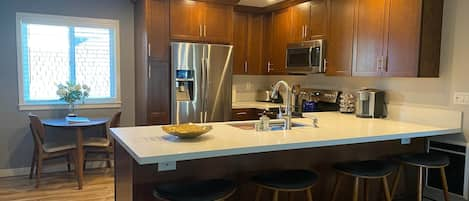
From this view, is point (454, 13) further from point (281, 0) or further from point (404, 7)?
point (281, 0)

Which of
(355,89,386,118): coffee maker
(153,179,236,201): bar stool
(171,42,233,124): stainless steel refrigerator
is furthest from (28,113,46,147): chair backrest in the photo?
(355,89,386,118): coffee maker

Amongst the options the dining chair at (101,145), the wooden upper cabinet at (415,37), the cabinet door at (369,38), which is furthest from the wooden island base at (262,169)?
the dining chair at (101,145)

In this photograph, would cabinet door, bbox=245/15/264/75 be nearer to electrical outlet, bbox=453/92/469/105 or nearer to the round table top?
the round table top

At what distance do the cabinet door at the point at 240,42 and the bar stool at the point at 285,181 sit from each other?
2992 millimetres

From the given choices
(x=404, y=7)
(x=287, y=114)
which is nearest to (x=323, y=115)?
(x=287, y=114)

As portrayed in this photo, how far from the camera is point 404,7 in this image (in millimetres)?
3166

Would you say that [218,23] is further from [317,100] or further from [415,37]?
[415,37]

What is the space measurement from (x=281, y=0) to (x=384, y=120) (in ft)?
7.30

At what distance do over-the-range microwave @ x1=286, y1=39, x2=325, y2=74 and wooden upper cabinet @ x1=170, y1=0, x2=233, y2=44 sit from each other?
863 mm

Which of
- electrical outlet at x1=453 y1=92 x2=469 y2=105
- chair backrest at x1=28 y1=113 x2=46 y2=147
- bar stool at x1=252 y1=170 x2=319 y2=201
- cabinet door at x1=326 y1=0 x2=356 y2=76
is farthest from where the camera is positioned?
chair backrest at x1=28 y1=113 x2=46 y2=147

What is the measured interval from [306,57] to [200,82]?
→ 4.51 feet

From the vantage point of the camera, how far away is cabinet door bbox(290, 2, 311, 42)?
4.43 m

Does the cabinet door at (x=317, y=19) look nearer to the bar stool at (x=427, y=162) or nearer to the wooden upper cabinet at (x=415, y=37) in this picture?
the wooden upper cabinet at (x=415, y=37)

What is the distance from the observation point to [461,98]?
3.04 meters
